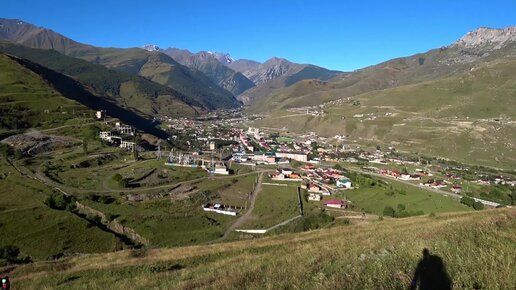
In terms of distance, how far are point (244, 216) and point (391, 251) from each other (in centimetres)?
4300

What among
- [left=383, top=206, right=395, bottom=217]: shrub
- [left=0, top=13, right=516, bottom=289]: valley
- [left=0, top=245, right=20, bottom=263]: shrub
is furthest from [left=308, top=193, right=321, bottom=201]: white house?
[left=0, top=245, right=20, bottom=263]: shrub

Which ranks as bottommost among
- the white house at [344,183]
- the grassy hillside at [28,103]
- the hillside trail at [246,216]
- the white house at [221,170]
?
the hillside trail at [246,216]

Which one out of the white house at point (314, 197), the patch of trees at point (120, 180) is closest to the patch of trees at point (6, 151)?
the patch of trees at point (120, 180)

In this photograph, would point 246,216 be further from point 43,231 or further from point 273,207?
point 43,231

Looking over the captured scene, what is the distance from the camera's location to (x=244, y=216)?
170 feet

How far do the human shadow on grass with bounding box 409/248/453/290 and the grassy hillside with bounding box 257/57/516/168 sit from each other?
372 ft

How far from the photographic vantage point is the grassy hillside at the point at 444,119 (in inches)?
4651

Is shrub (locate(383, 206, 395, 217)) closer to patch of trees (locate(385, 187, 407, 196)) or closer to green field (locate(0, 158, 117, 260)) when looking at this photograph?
patch of trees (locate(385, 187, 407, 196))

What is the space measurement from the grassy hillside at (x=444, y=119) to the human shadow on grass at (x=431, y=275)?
4460 inches

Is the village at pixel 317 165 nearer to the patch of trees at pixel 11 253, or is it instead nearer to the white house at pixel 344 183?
the white house at pixel 344 183

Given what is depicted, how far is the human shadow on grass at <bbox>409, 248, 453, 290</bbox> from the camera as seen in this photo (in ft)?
23.0

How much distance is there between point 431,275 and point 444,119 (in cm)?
15167

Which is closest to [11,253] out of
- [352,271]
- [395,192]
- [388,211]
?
[352,271]

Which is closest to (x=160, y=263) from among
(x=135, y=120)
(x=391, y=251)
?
(x=391, y=251)
